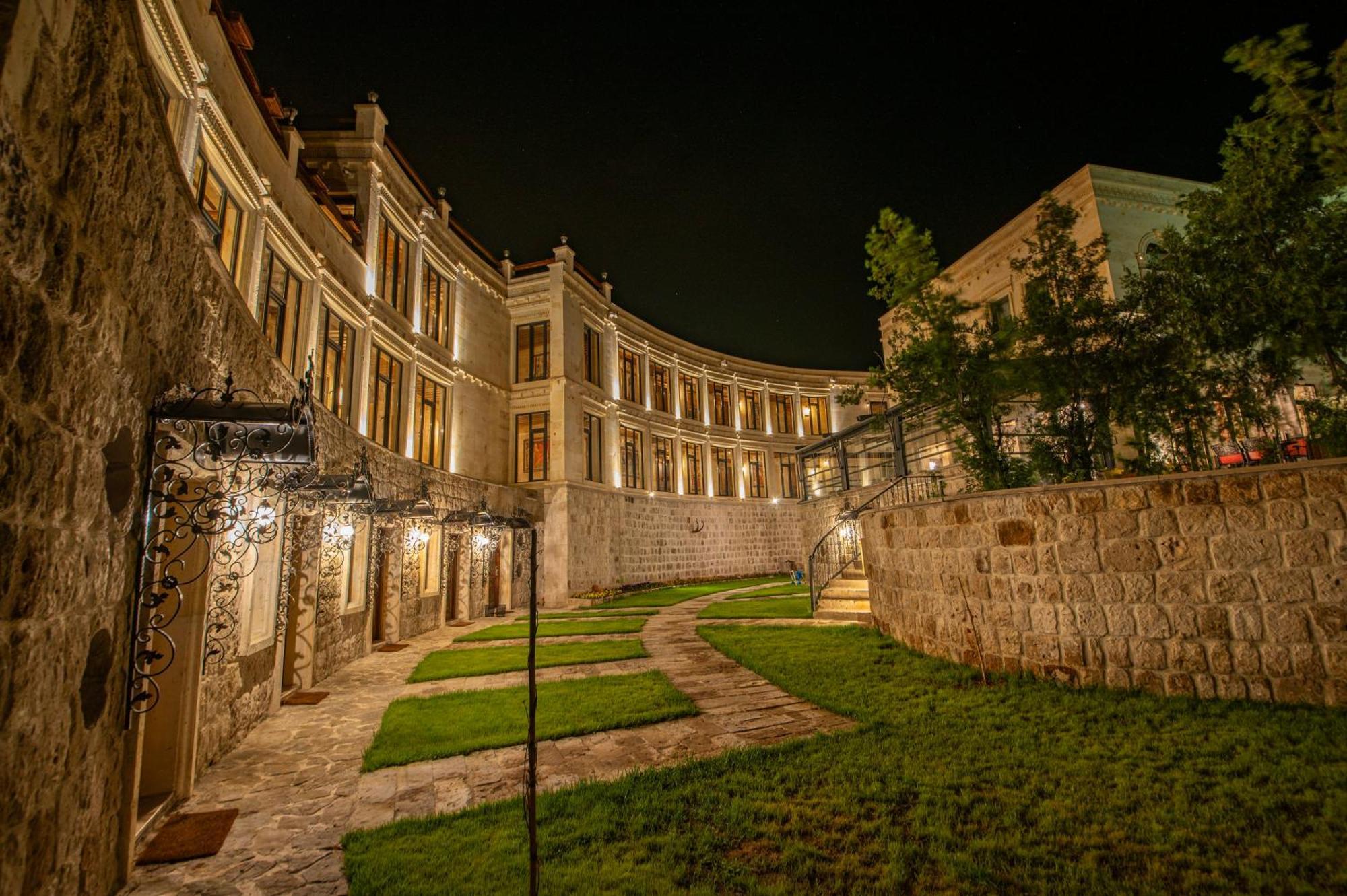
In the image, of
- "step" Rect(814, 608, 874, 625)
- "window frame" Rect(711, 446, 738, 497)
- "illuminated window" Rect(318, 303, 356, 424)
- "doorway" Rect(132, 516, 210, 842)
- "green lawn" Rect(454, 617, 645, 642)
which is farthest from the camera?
"window frame" Rect(711, 446, 738, 497)

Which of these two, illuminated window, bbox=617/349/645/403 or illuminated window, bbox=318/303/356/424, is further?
illuminated window, bbox=617/349/645/403

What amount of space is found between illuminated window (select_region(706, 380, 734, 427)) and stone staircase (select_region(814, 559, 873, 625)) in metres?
15.1

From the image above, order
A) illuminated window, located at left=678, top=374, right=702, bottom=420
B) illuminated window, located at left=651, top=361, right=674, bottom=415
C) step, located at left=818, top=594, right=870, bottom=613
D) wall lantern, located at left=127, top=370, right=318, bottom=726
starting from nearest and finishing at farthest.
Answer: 1. wall lantern, located at left=127, top=370, right=318, bottom=726
2. step, located at left=818, top=594, right=870, bottom=613
3. illuminated window, located at left=651, top=361, right=674, bottom=415
4. illuminated window, located at left=678, top=374, right=702, bottom=420

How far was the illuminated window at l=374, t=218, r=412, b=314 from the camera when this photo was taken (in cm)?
1196

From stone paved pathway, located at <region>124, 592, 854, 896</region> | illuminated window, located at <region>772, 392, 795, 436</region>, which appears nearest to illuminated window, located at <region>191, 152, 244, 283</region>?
stone paved pathway, located at <region>124, 592, 854, 896</region>

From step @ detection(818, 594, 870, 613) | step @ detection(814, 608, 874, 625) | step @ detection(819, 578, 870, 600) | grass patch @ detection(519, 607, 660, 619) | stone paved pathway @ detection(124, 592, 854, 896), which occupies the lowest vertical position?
stone paved pathway @ detection(124, 592, 854, 896)

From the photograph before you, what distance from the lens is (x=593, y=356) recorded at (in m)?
20.7

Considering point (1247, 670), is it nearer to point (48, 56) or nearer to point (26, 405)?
point (26, 405)

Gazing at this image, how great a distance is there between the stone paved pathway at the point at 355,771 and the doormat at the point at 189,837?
0.23ft

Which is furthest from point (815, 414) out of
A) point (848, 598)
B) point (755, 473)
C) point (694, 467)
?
point (848, 598)

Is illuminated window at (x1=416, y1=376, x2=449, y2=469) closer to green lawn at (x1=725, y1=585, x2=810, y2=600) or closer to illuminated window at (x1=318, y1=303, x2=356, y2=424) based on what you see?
illuminated window at (x1=318, y1=303, x2=356, y2=424)

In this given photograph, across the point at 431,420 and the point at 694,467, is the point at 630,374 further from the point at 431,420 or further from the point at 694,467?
the point at 431,420

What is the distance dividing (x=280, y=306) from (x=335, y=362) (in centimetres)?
207

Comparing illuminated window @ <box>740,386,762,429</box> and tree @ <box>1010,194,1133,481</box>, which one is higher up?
illuminated window @ <box>740,386,762,429</box>
